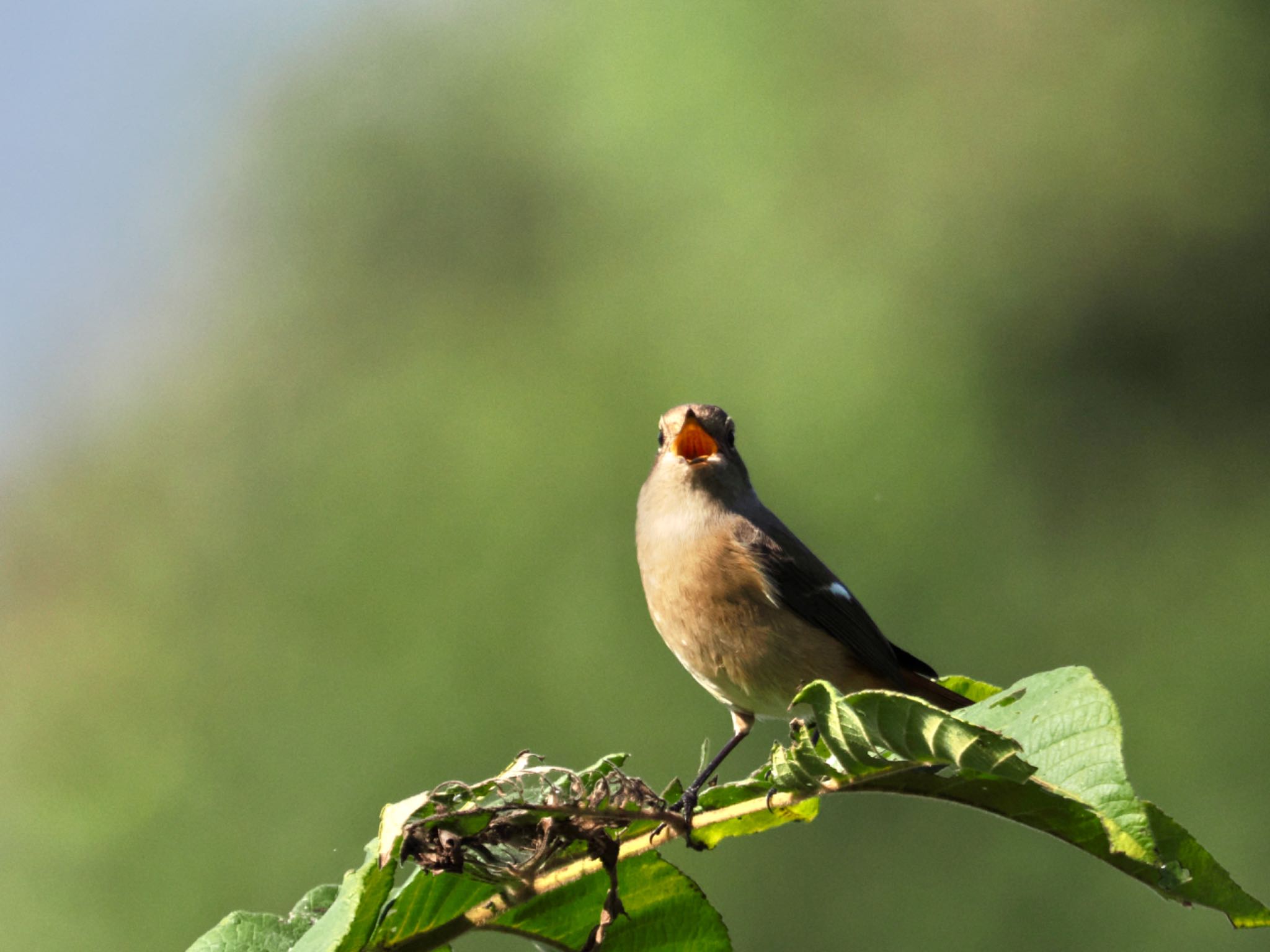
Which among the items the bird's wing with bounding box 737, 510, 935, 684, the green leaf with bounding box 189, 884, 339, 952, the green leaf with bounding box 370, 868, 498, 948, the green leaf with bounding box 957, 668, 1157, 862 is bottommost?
the green leaf with bounding box 957, 668, 1157, 862

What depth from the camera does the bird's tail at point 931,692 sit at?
3.34 metres

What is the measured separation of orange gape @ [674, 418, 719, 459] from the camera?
400cm

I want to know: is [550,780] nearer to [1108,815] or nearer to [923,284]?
[1108,815]

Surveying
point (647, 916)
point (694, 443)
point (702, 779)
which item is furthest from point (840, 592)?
point (647, 916)

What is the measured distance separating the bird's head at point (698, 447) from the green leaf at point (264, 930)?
218 cm

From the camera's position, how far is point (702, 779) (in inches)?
112

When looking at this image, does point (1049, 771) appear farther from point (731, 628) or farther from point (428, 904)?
point (731, 628)

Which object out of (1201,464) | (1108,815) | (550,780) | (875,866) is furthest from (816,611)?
(1201,464)

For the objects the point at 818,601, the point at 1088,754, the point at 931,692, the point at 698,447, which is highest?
the point at 698,447

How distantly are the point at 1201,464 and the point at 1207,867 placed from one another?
2557 cm

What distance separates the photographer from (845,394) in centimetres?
2033

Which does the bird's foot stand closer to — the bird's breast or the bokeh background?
the bird's breast

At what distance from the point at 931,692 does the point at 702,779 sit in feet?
2.77

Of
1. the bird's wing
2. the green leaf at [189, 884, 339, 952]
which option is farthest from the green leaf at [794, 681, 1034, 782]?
the bird's wing
